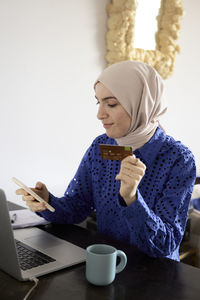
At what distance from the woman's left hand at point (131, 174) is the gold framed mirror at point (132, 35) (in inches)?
52.5

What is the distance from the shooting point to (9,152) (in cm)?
183

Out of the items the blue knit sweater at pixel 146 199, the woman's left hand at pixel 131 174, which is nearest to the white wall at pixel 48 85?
the blue knit sweater at pixel 146 199

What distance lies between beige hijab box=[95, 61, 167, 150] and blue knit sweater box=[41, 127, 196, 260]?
1.8 inches

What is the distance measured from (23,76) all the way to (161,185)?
1.00m

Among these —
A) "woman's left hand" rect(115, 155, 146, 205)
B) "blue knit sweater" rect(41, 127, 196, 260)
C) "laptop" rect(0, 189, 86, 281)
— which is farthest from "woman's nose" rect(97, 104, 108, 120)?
"laptop" rect(0, 189, 86, 281)

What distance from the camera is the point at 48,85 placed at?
1.95 m

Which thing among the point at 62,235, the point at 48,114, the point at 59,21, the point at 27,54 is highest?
the point at 59,21

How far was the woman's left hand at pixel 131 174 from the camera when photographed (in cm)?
99

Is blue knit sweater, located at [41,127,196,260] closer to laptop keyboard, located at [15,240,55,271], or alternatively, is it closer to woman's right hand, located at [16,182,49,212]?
woman's right hand, located at [16,182,49,212]

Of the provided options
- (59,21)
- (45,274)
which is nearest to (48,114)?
(59,21)

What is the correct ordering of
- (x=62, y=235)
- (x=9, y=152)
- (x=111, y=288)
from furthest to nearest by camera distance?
1. (x=9, y=152)
2. (x=62, y=235)
3. (x=111, y=288)

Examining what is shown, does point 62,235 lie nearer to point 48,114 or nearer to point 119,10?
point 48,114

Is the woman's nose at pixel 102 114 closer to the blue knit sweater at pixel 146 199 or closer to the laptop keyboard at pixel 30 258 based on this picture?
the blue knit sweater at pixel 146 199

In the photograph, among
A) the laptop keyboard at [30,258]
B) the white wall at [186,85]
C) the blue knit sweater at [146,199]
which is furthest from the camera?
the white wall at [186,85]
